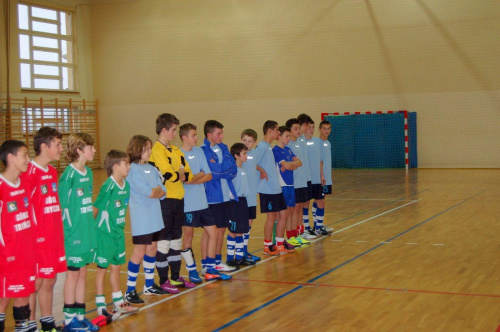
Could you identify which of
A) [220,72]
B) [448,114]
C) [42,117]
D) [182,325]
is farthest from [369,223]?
[42,117]

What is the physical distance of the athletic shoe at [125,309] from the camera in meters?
5.00

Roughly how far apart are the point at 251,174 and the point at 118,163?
94.3 inches

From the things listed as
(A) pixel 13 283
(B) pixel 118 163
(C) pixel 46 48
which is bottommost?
(A) pixel 13 283

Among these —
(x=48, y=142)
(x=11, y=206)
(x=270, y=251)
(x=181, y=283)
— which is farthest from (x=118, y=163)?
(x=270, y=251)

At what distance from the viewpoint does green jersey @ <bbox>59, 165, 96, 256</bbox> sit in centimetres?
455

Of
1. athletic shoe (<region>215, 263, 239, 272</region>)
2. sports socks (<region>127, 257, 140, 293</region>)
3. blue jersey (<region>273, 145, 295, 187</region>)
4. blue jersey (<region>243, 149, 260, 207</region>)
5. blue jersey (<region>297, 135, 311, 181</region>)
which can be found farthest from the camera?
blue jersey (<region>297, 135, 311, 181</region>)

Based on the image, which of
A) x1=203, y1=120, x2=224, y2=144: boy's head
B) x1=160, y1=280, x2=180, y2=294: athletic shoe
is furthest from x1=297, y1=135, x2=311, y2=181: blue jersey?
x1=160, y1=280, x2=180, y2=294: athletic shoe

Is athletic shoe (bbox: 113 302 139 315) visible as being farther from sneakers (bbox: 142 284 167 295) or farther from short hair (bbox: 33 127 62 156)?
short hair (bbox: 33 127 62 156)

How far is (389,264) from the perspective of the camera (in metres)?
6.75

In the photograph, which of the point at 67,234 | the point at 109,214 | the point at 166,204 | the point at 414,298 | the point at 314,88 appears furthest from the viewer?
the point at 314,88

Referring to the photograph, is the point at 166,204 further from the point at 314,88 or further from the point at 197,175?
the point at 314,88

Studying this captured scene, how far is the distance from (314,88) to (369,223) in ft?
41.4

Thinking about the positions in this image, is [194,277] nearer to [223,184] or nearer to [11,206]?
[223,184]

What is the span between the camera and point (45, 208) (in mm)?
4344
